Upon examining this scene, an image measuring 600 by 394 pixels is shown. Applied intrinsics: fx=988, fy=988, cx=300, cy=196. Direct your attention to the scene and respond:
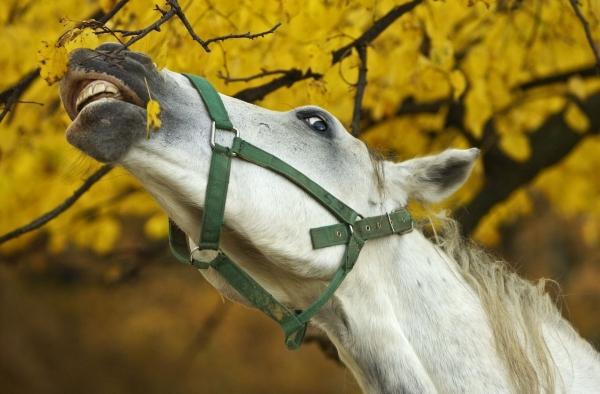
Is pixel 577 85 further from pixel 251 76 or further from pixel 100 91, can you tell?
pixel 100 91

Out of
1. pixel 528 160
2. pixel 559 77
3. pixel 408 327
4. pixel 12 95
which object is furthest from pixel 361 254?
pixel 528 160

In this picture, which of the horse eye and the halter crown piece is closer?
the halter crown piece

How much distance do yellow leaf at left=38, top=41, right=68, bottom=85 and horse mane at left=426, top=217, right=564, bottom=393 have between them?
4.96 ft

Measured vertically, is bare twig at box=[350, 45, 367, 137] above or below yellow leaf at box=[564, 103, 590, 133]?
above

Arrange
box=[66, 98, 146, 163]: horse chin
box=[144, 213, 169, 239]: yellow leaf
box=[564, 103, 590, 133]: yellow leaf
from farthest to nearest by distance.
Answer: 1. box=[144, 213, 169, 239]: yellow leaf
2. box=[564, 103, 590, 133]: yellow leaf
3. box=[66, 98, 146, 163]: horse chin

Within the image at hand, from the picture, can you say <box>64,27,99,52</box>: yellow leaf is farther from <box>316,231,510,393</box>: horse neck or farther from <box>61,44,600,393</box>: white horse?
<box>316,231,510,393</box>: horse neck

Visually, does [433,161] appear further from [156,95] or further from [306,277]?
[156,95]

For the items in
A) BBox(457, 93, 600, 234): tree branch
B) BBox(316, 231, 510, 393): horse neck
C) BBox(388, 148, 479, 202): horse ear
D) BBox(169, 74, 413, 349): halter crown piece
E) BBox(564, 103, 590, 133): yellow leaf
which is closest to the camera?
BBox(169, 74, 413, 349): halter crown piece

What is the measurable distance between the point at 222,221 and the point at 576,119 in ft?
13.8

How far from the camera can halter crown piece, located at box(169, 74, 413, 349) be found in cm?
303

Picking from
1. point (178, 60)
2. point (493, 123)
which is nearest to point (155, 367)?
point (493, 123)

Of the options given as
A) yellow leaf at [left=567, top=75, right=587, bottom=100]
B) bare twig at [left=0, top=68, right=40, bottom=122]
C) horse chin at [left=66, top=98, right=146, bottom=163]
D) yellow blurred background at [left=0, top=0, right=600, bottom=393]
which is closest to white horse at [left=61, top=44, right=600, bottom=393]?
horse chin at [left=66, top=98, right=146, bottom=163]

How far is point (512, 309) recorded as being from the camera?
143 inches

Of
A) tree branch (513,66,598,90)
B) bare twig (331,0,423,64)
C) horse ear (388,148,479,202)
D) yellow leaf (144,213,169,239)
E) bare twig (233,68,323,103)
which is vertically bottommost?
yellow leaf (144,213,169,239)
